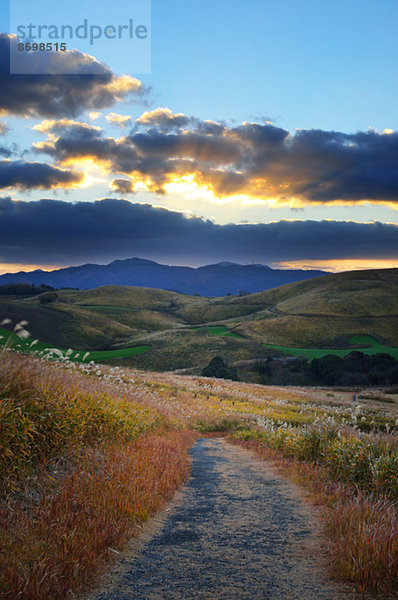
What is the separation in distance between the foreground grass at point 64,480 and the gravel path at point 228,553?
1.27ft

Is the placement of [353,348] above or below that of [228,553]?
below

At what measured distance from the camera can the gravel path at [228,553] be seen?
4340 millimetres

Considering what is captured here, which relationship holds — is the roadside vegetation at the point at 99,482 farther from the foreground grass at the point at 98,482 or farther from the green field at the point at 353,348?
the green field at the point at 353,348

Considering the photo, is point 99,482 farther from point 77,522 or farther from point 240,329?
point 240,329

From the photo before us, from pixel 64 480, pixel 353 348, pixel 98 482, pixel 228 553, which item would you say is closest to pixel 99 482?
pixel 98 482

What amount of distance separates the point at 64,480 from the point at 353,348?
10176 centimetres

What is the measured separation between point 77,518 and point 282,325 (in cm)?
12004

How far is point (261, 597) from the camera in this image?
421cm

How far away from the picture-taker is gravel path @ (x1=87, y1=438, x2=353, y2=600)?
434 centimetres

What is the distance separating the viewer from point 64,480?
6.59 meters

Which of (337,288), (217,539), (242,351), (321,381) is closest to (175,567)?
(217,539)

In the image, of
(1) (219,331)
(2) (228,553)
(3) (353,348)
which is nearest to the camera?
(2) (228,553)

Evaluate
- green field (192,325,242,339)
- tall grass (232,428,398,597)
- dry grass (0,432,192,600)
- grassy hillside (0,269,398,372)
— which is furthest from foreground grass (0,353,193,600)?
green field (192,325,242,339)

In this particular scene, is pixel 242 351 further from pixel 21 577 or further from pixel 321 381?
pixel 21 577
